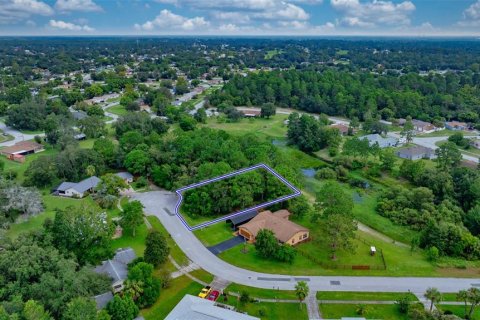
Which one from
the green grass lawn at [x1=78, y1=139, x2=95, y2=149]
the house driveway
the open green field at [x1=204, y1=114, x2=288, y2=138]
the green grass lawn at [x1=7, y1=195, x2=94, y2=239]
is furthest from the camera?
the open green field at [x1=204, y1=114, x2=288, y2=138]

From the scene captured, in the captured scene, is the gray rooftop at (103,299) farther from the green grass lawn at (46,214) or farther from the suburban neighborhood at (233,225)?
the green grass lawn at (46,214)

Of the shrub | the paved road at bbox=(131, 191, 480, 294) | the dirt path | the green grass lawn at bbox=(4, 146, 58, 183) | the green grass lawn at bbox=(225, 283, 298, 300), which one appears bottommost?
the dirt path

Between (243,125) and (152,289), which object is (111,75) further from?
(152,289)

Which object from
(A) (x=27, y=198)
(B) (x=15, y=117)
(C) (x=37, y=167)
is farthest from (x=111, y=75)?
(A) (x=27, y=198)

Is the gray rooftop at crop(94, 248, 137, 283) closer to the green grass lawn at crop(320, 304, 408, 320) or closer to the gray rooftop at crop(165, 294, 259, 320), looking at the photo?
the gray rooftop at crop(165, 294, 259, 320)

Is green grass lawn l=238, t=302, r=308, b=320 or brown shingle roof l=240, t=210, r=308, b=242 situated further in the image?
brown shingle roof l=240, t=210, r=308, b=242

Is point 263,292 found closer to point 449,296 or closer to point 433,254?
point 449,296

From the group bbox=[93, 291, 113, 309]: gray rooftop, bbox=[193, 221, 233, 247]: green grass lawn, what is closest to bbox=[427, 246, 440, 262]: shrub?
bbox=[193, 221, 233, 247]: green grass lawn
